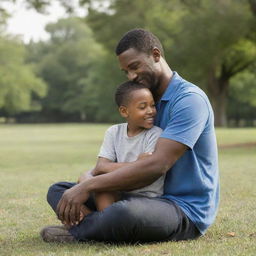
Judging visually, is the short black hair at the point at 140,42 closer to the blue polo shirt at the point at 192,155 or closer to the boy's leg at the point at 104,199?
the blue polo shirt at the point at 192,155

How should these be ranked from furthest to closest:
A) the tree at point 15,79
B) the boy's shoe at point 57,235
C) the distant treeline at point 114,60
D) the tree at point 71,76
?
the tree at point 71,76, the tree at point 15,79, the distant treeline at point 114,60, the boy's shoe at point 57,235

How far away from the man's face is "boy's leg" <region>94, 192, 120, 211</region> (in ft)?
3.16

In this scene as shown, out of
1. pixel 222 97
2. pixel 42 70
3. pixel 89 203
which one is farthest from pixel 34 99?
pixel 89 203

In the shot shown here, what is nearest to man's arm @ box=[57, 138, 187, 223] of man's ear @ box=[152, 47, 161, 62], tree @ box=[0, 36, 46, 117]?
man's ear @ box=[152, 47, 161, 62]

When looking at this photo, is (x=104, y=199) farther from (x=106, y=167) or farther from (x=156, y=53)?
(x=156, y=53)

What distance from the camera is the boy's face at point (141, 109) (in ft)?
15.7

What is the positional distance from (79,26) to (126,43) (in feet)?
337

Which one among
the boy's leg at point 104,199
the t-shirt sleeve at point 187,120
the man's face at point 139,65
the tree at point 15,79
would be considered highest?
the tree at point 15,79

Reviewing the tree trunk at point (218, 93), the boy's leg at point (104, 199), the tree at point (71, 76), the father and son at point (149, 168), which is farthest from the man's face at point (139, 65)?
the tree at point (71, 76)

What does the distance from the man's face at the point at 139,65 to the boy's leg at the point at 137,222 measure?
1.00 meters

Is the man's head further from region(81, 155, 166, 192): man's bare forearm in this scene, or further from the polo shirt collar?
region(81, 155, 166, 192): man's bare forearm

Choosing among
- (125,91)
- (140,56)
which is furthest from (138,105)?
(140,56)

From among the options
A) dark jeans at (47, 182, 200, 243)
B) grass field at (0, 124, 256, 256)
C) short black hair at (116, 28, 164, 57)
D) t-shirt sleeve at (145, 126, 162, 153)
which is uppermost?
short black hair at (116, 28, 164, 57)

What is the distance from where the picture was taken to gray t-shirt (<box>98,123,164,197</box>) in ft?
15.8
